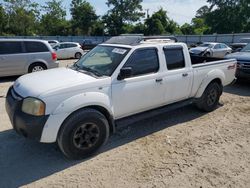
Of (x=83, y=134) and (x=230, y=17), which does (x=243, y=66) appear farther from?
(x=230, y=17)

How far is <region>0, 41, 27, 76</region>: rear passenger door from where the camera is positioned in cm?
941

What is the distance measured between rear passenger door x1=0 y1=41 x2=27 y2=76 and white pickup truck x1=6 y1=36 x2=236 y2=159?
18.4ft

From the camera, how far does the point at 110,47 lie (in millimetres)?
4875

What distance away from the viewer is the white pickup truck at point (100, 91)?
3.55 m

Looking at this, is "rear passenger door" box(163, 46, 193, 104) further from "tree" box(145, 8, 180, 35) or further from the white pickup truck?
"tree" box(145, 8, 180, 35)

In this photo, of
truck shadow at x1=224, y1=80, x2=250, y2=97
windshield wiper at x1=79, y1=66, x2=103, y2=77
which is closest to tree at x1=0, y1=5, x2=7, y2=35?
truck shadow at x1=224, y1=80, x2=250, y2=97

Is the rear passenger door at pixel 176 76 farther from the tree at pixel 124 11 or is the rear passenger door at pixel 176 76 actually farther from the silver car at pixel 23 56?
the tree at pixel 124 11

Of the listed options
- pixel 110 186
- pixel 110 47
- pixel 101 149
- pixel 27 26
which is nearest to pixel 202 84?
pixel 110 47

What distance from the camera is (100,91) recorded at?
155 inches

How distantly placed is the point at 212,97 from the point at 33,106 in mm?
4285

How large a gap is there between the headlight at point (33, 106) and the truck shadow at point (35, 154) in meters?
0.84

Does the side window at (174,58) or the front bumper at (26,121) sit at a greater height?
the side window at (174,58)

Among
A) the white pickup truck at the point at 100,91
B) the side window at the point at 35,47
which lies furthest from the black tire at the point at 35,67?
the white pickup truck at the point at 100,91

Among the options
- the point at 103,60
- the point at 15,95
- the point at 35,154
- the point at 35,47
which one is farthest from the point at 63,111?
the point at 35,47
